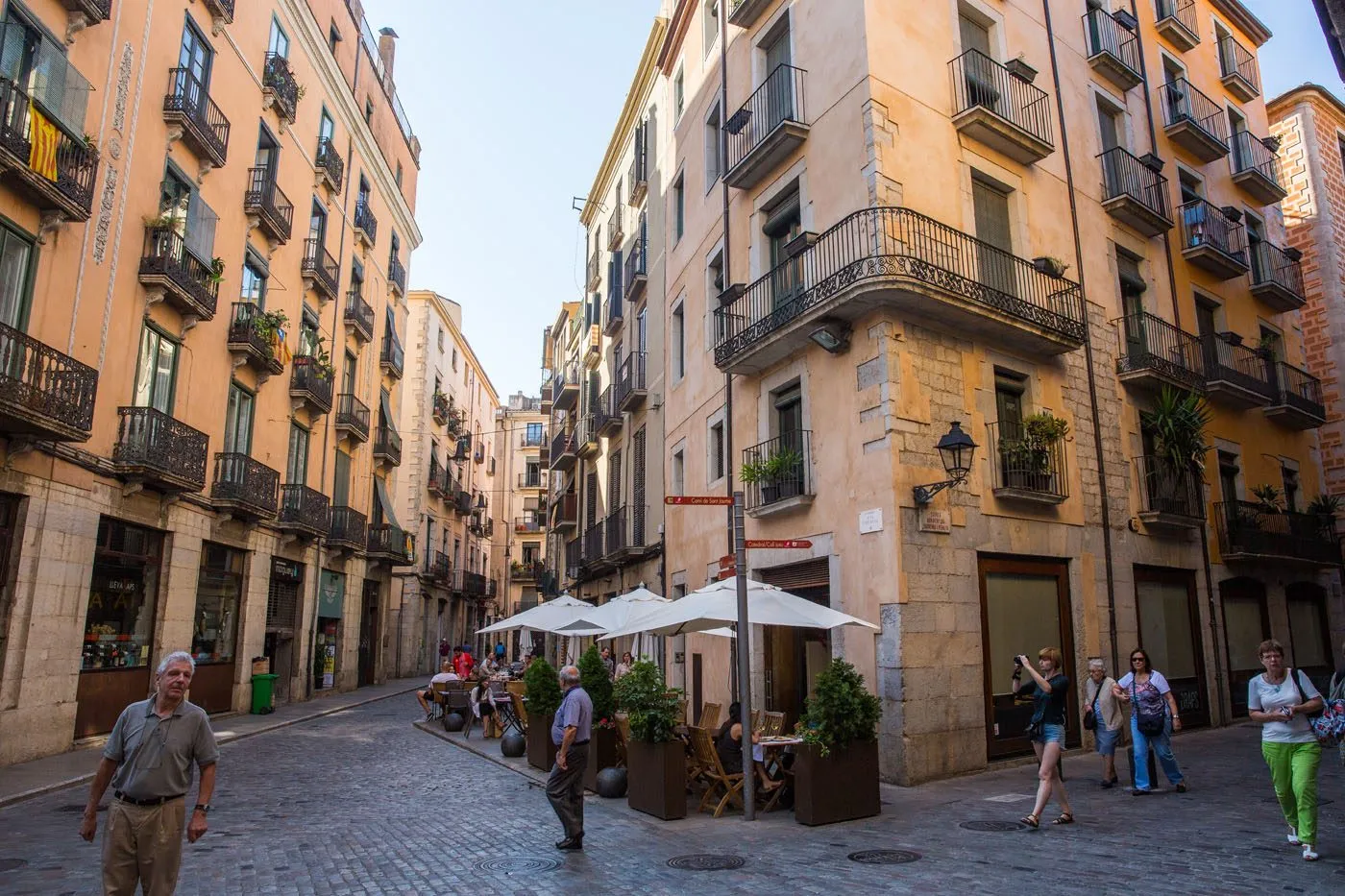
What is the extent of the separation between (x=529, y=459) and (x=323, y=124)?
44.1 m

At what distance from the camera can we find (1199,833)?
25.8 ft

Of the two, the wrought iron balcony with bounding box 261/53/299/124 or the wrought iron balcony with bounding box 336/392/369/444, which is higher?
the wrought iron balcony with bounding box 261/53/299/124

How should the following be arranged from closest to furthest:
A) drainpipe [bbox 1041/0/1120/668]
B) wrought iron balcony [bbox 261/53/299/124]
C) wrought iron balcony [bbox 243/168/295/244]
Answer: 1. drainpipe [bbox 1041/0/1120/668]
2. wrought iron balcony [bbox 243/168/295/244]
3. wrought iron balcony [bbox 261/53/299/124]

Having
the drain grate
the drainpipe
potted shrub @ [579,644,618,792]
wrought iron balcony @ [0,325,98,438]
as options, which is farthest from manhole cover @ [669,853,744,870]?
wrought iron balcony @ [0,325,98,438]

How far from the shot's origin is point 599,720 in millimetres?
11258

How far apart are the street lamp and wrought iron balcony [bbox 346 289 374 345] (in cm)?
2138

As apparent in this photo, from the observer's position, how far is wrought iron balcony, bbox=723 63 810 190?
47.7ft

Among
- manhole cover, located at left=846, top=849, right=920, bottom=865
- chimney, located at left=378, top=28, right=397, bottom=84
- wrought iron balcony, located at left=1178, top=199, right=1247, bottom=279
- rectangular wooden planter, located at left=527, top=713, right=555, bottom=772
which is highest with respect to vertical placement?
chimney, located at left=378, top=28, right=397, bottom=84

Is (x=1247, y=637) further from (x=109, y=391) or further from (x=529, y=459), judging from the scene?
(x=529, y=459)

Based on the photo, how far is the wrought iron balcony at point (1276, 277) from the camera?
2066 centimetres

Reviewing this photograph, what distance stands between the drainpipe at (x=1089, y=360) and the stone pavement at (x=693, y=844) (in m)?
3.04

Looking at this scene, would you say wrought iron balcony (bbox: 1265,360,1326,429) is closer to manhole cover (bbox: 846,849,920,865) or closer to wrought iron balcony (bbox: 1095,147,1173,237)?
wrought iron balcony (bbox: 1095,147,1173,237)

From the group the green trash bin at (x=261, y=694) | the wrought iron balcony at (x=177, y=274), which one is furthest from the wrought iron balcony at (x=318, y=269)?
the green trash bin at (x=261, y=694)

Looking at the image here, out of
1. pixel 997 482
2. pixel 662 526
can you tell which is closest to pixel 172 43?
pixel 662 526
